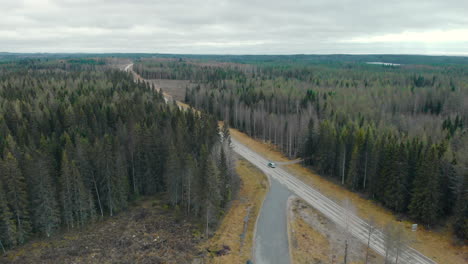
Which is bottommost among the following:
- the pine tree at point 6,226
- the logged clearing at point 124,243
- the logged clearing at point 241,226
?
the logged clearing at point 124,243

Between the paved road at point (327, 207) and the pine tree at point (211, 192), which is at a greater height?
the pine tree at point (211, 192)

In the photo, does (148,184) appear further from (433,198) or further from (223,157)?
(433,198)

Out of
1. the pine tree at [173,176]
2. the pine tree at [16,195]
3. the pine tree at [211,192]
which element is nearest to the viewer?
the pine tree at [16,195]

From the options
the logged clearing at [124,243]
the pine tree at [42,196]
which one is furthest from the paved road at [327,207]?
the pine tree at [42,196]

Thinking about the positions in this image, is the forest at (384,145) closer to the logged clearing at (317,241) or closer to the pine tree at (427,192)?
the pine tree at (427,192)

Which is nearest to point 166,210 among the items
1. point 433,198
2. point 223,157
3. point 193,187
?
point 193,187
